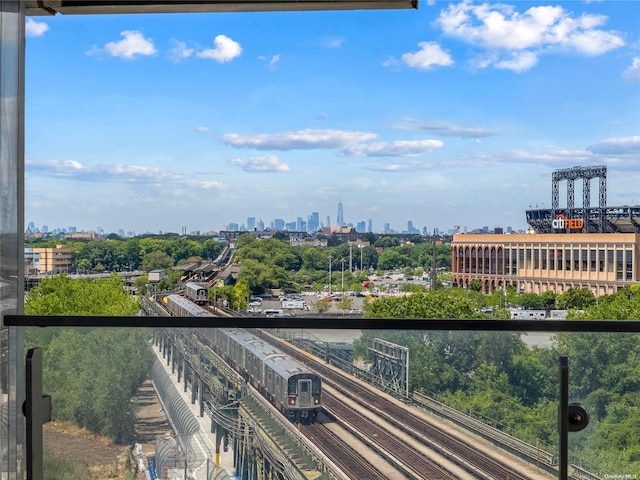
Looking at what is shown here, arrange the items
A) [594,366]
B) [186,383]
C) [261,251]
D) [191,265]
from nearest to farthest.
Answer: [594,366] < [186,383] < [191,265] < [261,251]

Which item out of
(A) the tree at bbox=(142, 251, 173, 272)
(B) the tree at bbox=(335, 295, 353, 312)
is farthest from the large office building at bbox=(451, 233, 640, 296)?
(A) the tree at bbox=(142, 251, 173, 272)

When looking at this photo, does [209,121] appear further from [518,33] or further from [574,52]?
[574,52]

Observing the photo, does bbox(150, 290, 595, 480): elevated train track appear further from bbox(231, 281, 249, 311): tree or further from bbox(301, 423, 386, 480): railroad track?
bbox(231, 281, 249, 311): tree

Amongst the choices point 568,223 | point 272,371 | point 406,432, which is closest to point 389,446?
point 406,432

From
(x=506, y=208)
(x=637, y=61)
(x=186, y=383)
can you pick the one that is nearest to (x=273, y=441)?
(x=186, y=383)

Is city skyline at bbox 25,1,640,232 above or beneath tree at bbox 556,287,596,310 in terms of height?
above

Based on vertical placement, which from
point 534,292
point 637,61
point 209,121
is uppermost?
point 637,61
